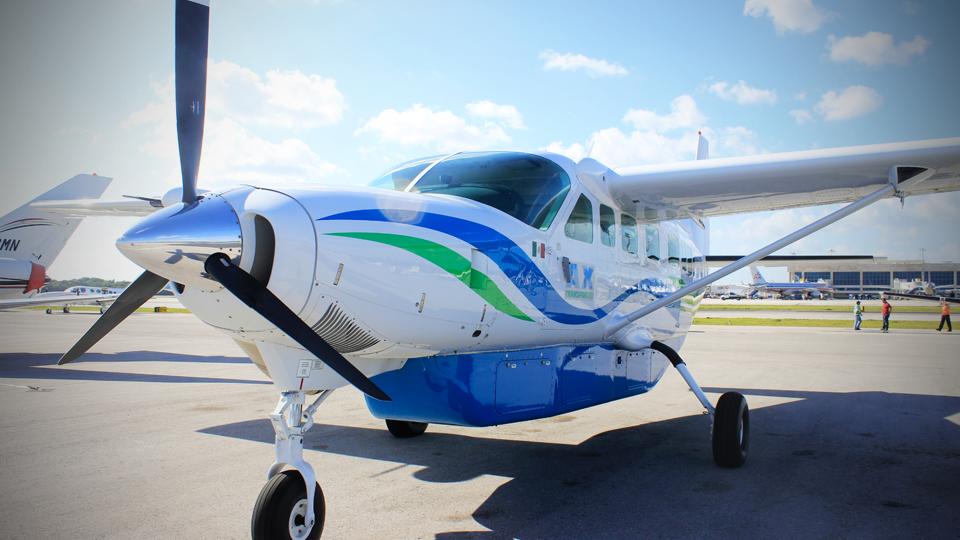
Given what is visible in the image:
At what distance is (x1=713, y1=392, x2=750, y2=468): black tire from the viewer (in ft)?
18.7

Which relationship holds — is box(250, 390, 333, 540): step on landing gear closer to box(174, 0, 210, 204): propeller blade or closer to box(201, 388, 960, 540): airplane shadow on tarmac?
box(201, 388, 960, 540): airplane shadow on tarmac

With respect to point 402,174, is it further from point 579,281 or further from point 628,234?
point 628,234

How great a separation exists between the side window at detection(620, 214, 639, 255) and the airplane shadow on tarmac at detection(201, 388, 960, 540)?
2.18 meters

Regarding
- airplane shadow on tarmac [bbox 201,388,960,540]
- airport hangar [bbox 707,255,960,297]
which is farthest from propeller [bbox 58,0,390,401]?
airport hangar [bbox 707,255,960,297]

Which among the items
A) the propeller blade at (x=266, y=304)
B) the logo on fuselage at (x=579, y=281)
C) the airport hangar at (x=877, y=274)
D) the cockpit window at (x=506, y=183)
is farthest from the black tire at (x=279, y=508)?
the airport hangar at (x=877, y=274)

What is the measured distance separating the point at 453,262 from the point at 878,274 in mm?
147597

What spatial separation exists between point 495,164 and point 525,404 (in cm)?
197

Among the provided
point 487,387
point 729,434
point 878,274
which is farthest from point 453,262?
point 878,274

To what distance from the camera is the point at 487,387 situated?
174 inches

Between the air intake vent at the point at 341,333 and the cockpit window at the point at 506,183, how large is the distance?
5.08ft

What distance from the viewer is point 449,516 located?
170 inches

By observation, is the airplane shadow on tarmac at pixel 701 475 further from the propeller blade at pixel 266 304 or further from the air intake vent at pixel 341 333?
the propeller blade at pixel 266 304

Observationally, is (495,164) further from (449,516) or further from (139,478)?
(139,478)

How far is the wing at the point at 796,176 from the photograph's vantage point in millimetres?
5641
